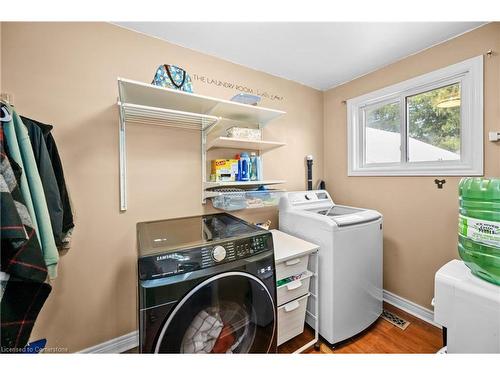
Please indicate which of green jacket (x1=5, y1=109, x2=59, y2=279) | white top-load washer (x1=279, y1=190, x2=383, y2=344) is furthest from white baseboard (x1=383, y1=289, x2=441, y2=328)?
green jacket (x1=5, y1=109, x2=59, y2=279)

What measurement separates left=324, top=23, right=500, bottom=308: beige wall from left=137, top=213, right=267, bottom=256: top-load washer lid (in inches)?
57.6

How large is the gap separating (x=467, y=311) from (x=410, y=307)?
3.75 feet

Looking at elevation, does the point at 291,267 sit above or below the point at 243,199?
below

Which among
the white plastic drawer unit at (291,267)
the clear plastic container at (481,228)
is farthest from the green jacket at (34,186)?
the clear plastic container at (481,228)

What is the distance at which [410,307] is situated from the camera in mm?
1839

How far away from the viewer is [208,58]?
1.75 meters

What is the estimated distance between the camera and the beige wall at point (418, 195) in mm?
1415

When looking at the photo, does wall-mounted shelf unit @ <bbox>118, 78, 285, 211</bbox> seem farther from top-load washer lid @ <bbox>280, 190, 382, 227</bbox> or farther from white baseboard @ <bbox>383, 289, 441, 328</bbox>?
white baseboard @ <bbox>383, 289, 441, 328</bbox>

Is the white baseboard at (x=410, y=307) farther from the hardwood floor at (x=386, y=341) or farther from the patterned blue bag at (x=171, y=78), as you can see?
the patterned blue bag at (x=171, y=78)

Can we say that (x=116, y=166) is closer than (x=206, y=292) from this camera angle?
No

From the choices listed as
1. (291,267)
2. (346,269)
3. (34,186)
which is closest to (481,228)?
(346,269)

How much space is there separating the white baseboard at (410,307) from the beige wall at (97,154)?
207 centimetres

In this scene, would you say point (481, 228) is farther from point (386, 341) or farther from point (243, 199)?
point (243, 199)
